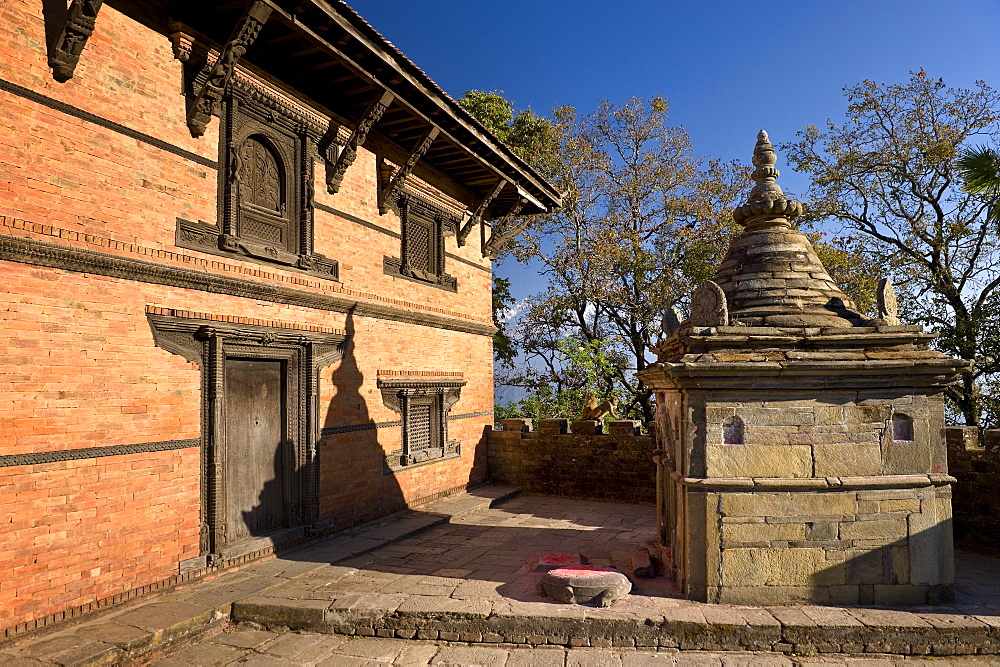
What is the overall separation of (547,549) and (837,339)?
472 centimetres

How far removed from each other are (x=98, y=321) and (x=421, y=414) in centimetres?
638

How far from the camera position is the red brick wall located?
5.30 metres

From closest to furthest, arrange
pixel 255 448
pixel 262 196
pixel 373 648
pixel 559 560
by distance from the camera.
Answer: pixel 373 648 → pixel 559 560 → pixel 255 448 → pixel 262 196

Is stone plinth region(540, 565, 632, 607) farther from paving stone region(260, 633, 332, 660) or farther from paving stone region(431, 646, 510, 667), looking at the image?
paving stone region(260, 633, 332, 660)

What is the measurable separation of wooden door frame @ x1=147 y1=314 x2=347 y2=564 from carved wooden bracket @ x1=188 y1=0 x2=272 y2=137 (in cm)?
244

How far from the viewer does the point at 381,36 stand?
8281 mm

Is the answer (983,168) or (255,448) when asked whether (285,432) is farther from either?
(983,168)

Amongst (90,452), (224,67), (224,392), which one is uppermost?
(224,67)

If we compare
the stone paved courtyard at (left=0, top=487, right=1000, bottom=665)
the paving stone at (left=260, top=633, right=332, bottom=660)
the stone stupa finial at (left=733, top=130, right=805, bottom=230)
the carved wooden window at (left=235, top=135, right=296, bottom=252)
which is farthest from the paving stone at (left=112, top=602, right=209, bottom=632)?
the stone stupa finial at (left=733, top=130, right=805, bottom=230)

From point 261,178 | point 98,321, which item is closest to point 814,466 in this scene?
point 98,321

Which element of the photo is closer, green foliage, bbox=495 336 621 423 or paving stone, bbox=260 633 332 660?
paving stone, bbox=260 633 332 660

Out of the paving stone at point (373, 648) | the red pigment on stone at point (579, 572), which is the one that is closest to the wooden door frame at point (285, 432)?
the paving stone at point (373, 648)

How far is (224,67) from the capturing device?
7.05 metres

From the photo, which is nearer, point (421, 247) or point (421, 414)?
point (421, 414)
